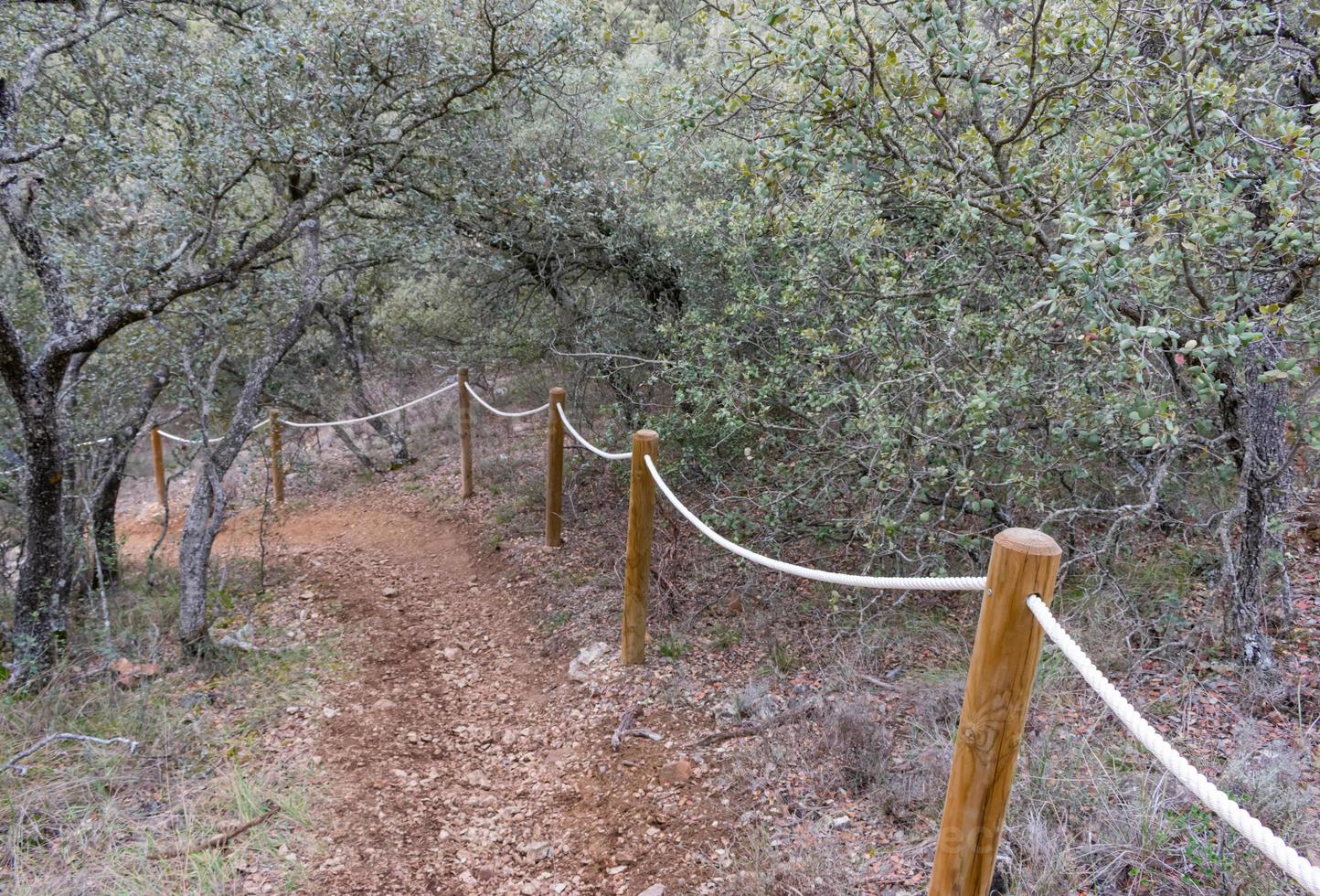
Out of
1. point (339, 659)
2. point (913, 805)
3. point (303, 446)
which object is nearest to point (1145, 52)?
point (913, 805)

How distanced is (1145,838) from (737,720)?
1.81 metres

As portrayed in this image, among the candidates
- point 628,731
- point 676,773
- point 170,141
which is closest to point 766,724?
point 676,773

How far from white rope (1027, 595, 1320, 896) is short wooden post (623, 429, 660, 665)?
267 cm

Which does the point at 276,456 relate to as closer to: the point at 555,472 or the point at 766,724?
the point at 555,472

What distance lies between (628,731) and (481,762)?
2.57 feet

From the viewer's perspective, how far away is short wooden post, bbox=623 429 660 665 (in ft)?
14.0

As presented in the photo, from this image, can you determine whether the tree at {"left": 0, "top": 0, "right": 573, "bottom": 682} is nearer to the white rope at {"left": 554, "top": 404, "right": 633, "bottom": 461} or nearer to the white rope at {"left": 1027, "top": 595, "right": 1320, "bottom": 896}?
the white rope at {"left": 554, "top": 404, "right": 633, "bottom": 461}

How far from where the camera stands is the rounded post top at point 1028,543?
5.88 feet

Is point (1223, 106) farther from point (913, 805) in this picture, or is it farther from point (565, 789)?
point (565, 789)

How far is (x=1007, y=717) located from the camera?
6.17ft

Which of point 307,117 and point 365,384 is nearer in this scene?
point 307,117

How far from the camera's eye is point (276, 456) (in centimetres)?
972

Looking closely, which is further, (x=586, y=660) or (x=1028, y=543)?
(x=586, y=660)

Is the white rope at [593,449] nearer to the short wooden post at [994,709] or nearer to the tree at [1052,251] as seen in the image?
the tree at [1052,251]
